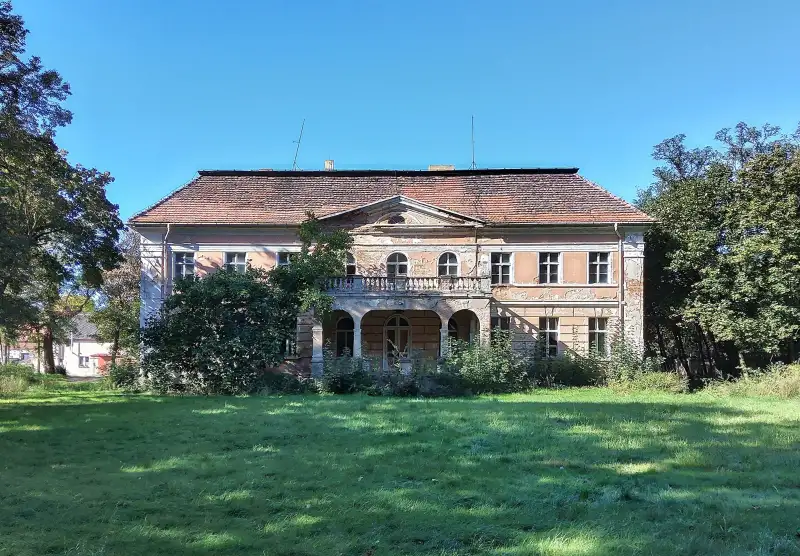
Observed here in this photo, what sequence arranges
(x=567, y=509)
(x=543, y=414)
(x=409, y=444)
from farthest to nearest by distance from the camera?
(x=543, y=414)
(x=409, y=444)
(x=567, y=509)

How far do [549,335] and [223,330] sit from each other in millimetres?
14911

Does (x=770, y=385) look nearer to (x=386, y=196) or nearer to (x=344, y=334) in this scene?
(x=344, y=334)

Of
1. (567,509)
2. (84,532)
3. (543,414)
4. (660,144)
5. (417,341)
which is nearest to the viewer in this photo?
(84,532)

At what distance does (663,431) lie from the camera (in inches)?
400

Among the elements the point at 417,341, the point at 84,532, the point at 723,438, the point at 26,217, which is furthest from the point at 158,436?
the point at 417,341

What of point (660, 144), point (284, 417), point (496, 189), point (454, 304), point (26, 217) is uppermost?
point (660, 144)

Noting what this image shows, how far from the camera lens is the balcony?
24.1 meters

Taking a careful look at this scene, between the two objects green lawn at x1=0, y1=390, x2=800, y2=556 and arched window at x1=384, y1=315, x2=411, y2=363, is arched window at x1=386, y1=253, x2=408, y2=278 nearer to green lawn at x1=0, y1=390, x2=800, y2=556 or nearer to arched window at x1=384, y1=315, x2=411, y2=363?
arched window at x1=384, y1=315, x2=411, y2=363

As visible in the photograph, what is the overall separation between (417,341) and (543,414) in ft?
49.7

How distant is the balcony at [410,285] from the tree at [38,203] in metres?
10.8

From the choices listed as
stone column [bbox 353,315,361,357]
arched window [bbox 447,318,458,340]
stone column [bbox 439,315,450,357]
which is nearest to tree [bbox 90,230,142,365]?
stone column [bbox 353,315,361,357]

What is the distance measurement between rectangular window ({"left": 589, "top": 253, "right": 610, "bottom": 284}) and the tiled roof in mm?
1772

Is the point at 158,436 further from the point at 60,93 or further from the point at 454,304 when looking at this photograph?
the point at 454,304

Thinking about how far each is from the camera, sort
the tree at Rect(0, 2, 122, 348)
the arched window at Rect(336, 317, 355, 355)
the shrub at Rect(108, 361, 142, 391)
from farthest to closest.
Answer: the arched window at Rect(336, 317, 355, 355), the shrub at Rect(108, 361, 142, 391), the tree at Rect(0, 2, 122, 348)
